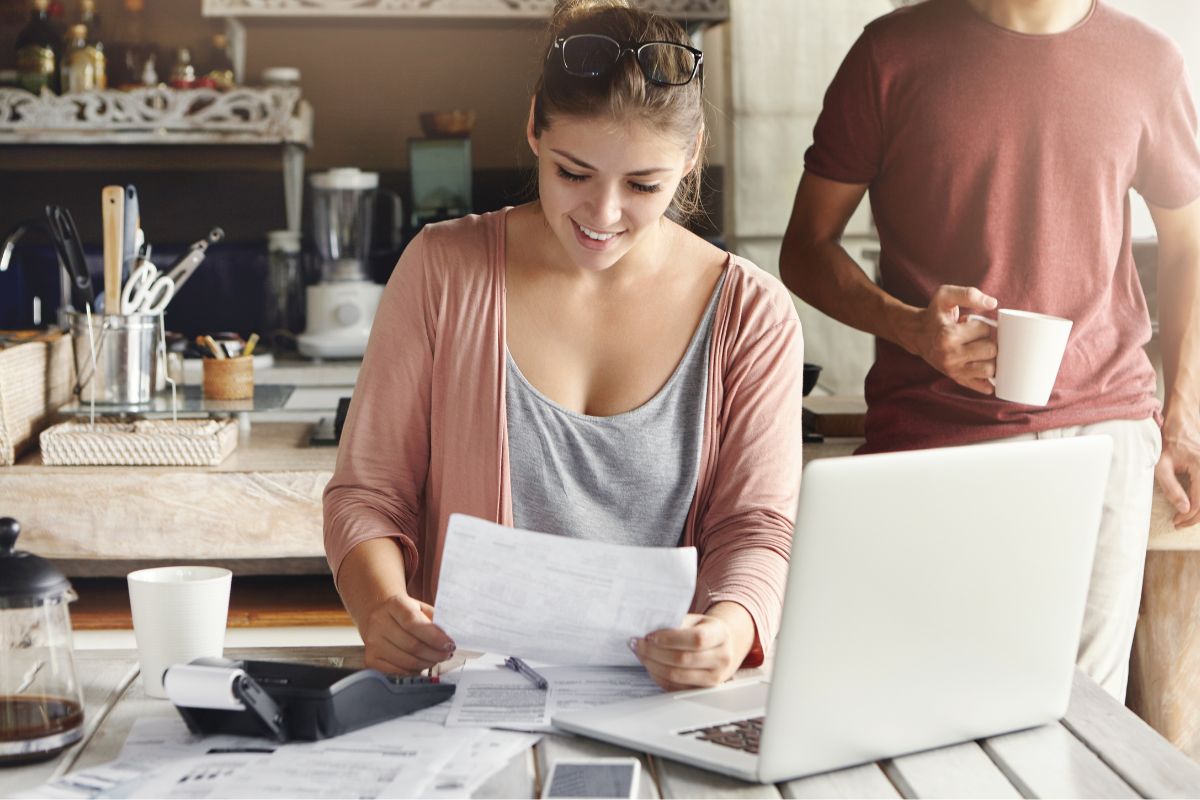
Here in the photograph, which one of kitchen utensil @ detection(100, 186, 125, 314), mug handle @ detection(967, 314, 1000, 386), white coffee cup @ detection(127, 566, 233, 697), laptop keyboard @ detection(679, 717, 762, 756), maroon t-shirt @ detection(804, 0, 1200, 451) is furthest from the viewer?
kitchen utensil @ detection(100, 186, 125, 314)

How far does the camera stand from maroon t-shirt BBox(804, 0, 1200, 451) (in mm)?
1725

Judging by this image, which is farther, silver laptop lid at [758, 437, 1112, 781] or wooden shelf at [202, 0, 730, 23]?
wooden shelf at [202, 0, 730, 23]

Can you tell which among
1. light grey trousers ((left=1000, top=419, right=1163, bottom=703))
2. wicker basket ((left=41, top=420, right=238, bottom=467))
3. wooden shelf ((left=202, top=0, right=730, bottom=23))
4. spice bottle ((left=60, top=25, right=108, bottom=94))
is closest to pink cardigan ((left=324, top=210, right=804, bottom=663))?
light grey trousers ((left=1000, top=419, right=1163, bottom=703))

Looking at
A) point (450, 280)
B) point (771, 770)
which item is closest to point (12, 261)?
point (450, 280)

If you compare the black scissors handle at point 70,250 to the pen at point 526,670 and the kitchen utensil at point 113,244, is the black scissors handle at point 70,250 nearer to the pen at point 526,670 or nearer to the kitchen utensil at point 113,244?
the kitchen utensil at point 113,244

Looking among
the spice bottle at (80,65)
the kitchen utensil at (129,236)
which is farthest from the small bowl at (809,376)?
the spice bottle at (80,65)

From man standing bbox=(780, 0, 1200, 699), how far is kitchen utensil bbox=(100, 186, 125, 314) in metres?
1.27

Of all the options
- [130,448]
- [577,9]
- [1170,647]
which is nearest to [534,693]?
[577,9]

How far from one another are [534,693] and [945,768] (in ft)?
1.16

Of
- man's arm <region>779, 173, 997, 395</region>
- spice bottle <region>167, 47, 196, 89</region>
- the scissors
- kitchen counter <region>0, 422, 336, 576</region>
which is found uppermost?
spice bottle <region>167, 47, 196, 89</region>

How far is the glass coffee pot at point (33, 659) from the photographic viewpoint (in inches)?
38.9

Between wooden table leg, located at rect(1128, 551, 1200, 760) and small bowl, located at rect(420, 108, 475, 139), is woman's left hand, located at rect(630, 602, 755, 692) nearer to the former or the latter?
wooden table leg, located at rect(1128, 551, 1200, 760)

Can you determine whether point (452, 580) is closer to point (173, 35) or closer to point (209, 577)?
point (209, 577)

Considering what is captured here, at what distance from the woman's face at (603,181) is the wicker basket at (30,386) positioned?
126 cm
